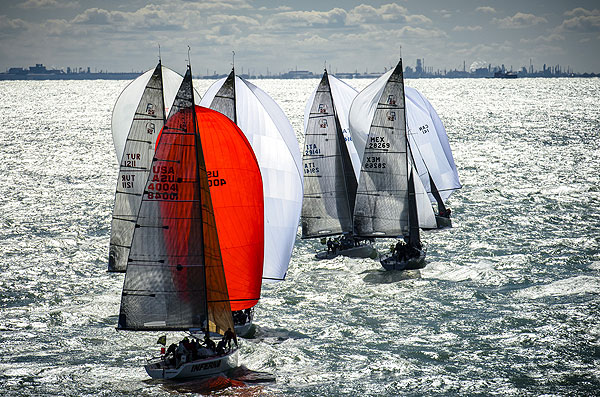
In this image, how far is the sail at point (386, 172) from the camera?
4103cm

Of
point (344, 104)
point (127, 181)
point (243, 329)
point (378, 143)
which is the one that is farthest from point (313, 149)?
point (243, 329)

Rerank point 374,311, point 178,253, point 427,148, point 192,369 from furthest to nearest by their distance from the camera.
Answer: point 427,148
point 374,311
point 178,253
point 192,369

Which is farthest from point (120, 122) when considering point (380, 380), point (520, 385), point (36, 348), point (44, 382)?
point (520, 385)

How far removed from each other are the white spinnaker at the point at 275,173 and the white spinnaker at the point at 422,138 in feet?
34.7

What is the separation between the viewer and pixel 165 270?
26531 mm

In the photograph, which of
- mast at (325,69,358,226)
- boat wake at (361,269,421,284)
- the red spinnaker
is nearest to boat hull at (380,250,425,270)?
boat wake at (361,269,421,284)

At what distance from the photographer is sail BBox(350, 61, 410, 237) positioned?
41.0 m

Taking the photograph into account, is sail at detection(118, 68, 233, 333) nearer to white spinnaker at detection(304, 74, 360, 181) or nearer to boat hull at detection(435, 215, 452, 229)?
white spinnaker at detection(304, 74, 360, 181)

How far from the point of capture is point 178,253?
26.5m

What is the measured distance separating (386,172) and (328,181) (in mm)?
3927

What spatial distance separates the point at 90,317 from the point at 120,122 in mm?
9814

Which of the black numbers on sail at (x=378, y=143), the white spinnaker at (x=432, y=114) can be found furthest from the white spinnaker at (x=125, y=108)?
the white spinnaker at (x=432, y=114)

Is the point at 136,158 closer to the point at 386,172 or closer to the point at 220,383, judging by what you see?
the point at 220,383

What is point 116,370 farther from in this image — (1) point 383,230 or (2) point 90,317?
(1) point 383,230
